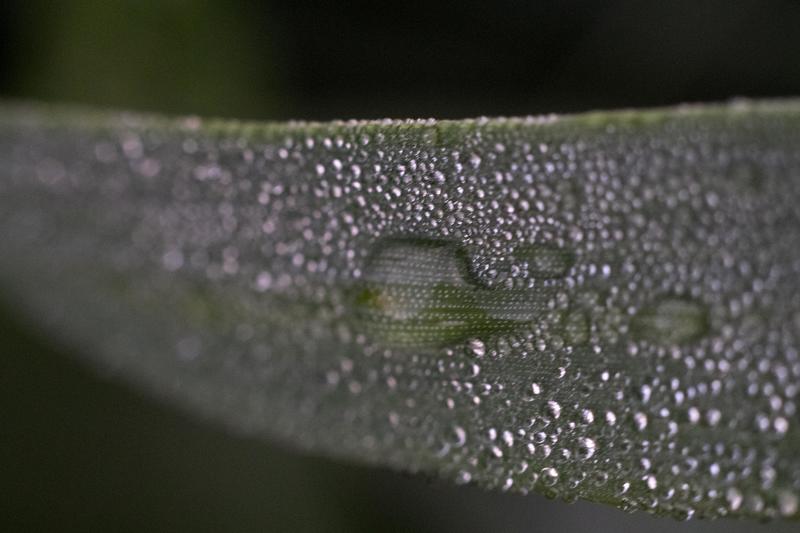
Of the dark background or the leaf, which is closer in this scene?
the leaf

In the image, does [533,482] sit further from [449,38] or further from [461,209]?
[449,38]

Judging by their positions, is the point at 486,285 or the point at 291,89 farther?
the point at 291,89

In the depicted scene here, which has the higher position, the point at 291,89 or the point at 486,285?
the point at 291,89

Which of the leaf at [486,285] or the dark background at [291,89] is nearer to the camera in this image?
the leaf at [486,285]

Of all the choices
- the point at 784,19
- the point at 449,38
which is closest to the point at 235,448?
the point at 449,38
